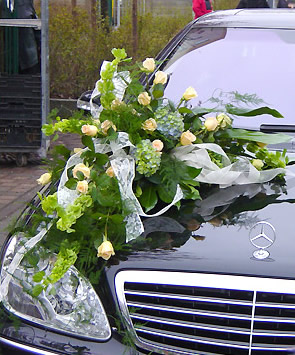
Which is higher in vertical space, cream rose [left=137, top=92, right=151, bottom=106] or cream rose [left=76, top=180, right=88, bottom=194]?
cream rose [left=137, top=92, right=151, bottom=106]

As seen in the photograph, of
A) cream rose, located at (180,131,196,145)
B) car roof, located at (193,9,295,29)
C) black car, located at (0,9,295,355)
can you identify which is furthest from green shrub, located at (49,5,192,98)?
black car, located at (0,9,295,355)

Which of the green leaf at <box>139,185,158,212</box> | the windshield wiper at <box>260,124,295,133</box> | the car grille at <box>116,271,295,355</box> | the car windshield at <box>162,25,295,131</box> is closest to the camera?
the car grille at <box>116,271,295,355</box>

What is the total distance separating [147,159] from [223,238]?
18.5 inches

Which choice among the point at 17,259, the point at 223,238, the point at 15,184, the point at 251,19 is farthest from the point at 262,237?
the point at 15,184

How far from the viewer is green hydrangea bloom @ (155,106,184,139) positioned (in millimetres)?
3172

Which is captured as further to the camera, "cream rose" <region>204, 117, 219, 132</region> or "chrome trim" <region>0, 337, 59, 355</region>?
"cream rose" <region>204, 117, 219, 132</region>

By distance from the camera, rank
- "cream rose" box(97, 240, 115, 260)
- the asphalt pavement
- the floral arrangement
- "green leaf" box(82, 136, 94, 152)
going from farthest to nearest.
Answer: the asphalt pavement < "green leaf" box(82, 136, 94, 152) < the floral arrangement < "cream rose" box(97, 240, 115, 260)

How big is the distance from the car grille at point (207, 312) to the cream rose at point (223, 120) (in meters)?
0.92

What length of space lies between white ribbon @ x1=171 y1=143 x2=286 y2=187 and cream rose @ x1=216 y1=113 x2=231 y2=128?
0.13 m

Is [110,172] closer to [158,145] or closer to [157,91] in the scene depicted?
[158,145]

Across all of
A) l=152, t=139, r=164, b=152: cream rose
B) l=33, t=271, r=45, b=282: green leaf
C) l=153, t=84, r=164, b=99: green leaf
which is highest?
l=153, t=84, r=164, b=99: green leaf

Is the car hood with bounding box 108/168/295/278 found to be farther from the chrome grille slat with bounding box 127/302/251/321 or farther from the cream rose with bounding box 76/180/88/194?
the cream rose with bounding box 76/180/88/194

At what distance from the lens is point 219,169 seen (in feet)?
10.5

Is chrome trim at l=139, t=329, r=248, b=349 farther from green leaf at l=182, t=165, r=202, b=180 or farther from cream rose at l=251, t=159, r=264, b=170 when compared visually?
cream rose at l=251, t=159, r=264, b=170
